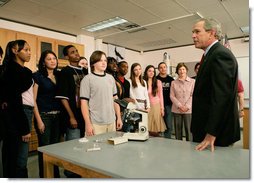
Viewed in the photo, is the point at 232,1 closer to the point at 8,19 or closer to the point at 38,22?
the point at 38,22

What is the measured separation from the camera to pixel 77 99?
192 centimetres

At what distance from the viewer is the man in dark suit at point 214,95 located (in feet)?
3.33

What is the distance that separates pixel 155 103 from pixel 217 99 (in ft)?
6.24

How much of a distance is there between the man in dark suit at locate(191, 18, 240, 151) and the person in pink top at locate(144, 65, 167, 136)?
5.50 feet

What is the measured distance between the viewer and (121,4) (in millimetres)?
3088

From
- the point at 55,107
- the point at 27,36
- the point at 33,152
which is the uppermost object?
the point at 27,36

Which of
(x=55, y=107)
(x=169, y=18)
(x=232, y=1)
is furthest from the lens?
(x=169, y=18)

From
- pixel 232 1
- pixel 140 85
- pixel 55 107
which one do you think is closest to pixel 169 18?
pixel 232 1

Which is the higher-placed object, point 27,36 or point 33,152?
point 27,36

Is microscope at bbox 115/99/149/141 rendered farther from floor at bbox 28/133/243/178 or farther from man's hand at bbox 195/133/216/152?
floor at bbox 28/133/243/178

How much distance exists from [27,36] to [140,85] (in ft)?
7.19

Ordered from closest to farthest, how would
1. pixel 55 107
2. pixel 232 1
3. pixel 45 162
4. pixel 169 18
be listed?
pixel 45 162, pixel 55 107, pixel 232 1, pixel 169 18

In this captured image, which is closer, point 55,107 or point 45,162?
point 45,162

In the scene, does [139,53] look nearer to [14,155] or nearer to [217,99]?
[14,155]
